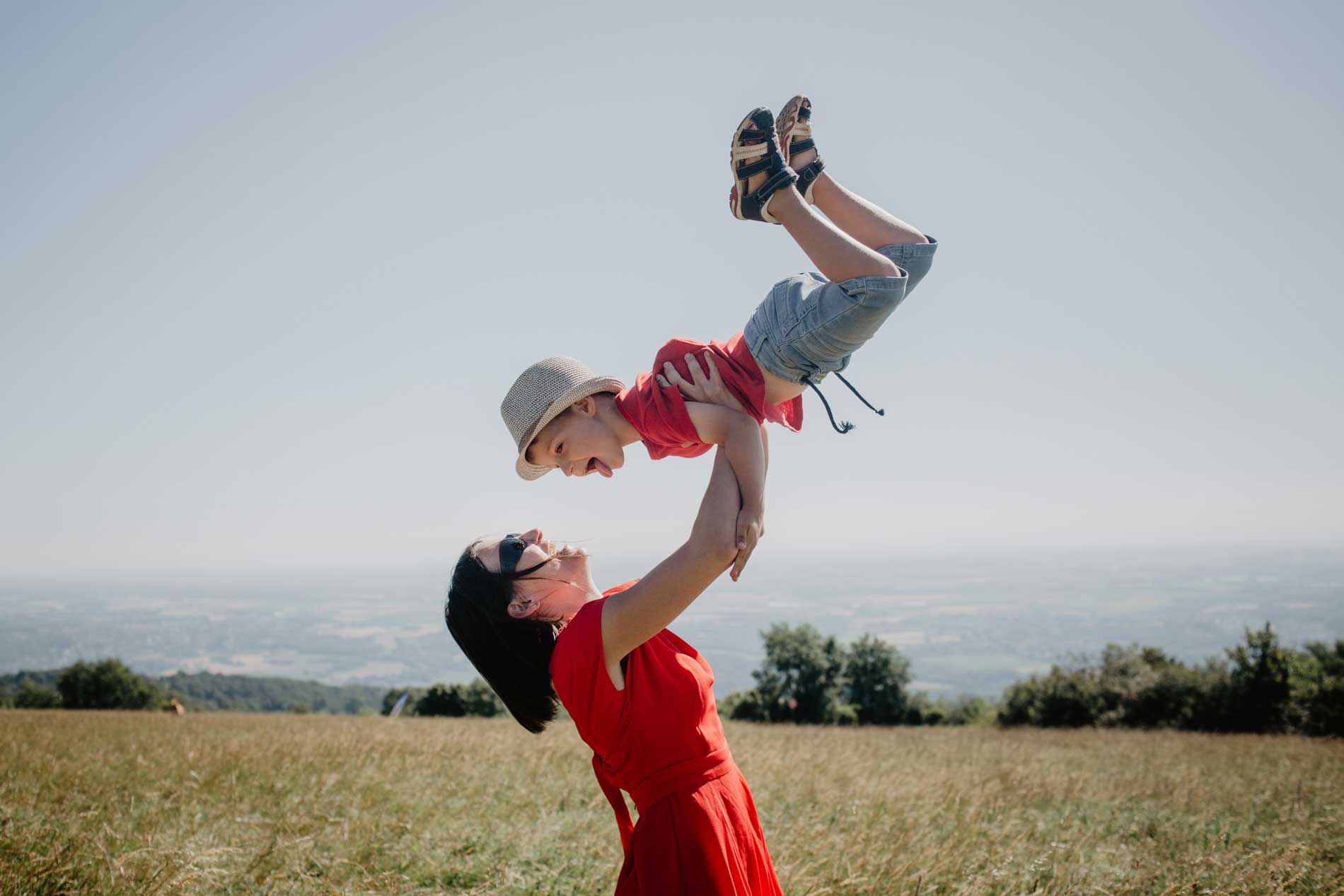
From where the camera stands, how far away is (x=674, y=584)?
1761mm

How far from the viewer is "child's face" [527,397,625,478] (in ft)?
8.03

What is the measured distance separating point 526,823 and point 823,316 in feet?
12.7

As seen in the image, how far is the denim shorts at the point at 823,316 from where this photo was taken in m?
2.11

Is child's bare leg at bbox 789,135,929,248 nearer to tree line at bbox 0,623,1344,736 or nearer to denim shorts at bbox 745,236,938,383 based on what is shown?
denim shorts at bbox 745,236,938,383

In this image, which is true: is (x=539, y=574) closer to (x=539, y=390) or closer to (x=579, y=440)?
(x=579, y=440)

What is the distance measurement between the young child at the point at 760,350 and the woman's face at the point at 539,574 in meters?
0.41

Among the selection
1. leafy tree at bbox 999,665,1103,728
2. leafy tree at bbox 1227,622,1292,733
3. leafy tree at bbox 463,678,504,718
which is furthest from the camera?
leafy tree at bbox 463,678,504,718

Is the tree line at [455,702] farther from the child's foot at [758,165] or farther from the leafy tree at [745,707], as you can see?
the child's foot at [758,165]

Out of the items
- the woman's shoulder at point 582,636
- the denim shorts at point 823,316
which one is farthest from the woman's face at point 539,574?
the denim shorts at point 823,316

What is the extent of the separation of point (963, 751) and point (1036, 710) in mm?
25868

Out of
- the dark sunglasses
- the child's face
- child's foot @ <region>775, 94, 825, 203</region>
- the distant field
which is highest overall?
child's foot @ <region>775, 94, 825, 203</region>

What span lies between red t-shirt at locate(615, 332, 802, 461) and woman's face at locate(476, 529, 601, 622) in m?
0.51

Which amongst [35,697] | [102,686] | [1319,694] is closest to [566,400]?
[1319,694]

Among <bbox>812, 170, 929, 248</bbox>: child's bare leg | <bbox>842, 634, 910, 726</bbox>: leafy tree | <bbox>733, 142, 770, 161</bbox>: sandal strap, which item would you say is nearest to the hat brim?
<bbox>733, 142, 770, 161</bbox>: sandal strap
